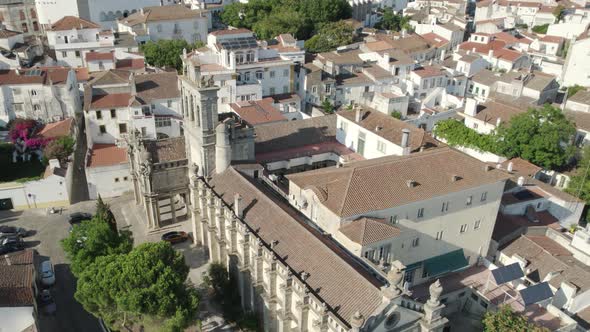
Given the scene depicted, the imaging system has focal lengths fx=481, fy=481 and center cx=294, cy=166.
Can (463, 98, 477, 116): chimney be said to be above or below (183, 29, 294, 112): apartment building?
below

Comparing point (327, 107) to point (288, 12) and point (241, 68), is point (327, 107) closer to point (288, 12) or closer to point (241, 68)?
point (241, 68)

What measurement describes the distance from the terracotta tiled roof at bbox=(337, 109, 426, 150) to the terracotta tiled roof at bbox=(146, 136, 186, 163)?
20378mm

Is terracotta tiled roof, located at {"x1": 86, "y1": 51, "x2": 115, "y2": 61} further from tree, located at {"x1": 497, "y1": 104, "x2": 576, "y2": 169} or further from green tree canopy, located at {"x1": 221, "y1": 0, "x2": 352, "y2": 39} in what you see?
tree, located at {"x1": 497, "y1": 104, "x2": 576, "y2": 169}

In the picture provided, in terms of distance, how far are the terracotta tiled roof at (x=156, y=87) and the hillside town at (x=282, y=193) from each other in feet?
0.87

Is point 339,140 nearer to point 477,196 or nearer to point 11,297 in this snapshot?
point 477,196

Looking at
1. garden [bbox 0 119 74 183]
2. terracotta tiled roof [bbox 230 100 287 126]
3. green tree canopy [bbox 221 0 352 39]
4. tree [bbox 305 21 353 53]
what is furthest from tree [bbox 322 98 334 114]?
green tree canopy [bbox 221 0 352 39]

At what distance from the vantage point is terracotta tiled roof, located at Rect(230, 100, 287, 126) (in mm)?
63000

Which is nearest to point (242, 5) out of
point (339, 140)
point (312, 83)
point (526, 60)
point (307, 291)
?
point (312, 83)

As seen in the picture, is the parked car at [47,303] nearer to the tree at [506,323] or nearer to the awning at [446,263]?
the awning at [446,263]

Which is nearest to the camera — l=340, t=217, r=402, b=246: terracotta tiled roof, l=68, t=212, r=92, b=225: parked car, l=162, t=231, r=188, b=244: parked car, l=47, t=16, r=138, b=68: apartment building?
l=340, t=217, r=402, b=246: terracotta tiled roof

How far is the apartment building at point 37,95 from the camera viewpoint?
68250mm

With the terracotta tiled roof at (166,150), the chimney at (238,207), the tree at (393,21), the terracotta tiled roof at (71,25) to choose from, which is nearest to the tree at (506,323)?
the chimney at (238,207)

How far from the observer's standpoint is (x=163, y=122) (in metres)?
65.2

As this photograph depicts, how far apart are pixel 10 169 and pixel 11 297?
31.6 meters
